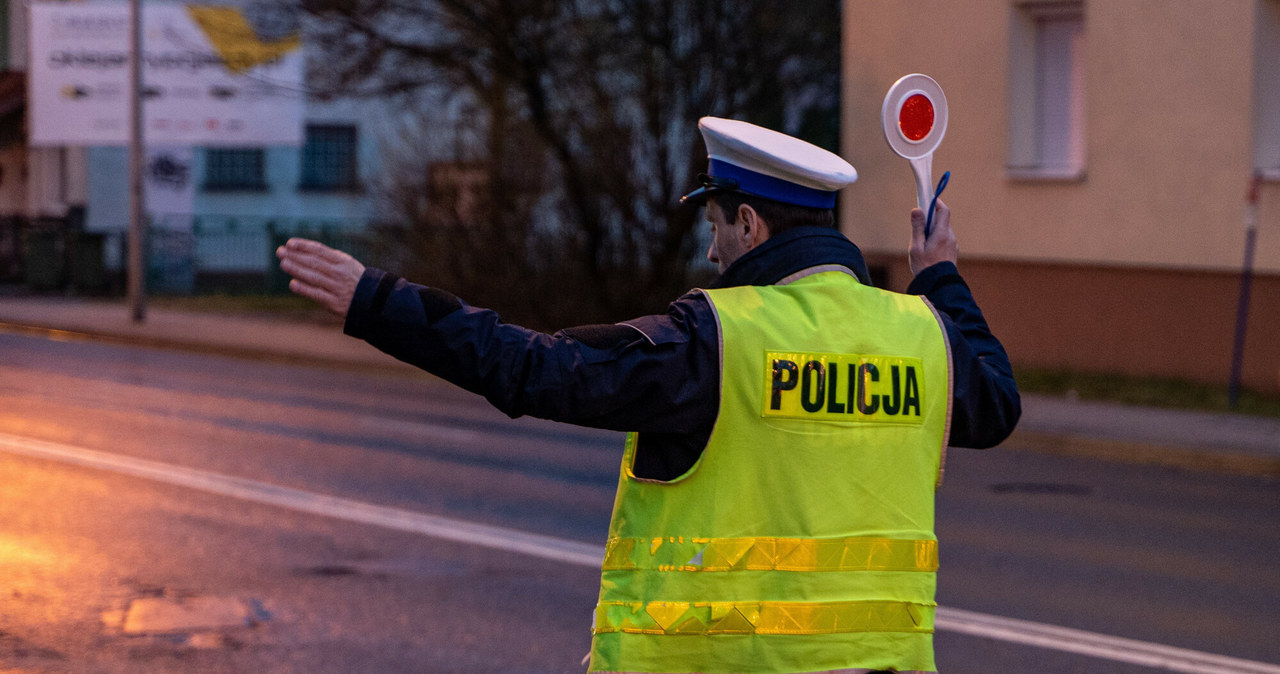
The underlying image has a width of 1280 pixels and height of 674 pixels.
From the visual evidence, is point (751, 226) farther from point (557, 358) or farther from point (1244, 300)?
point (1244, 300)

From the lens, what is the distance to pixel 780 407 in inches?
105

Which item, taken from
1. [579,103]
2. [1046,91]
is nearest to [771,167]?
[1046,91]

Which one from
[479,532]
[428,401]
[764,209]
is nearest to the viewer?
[764,209]

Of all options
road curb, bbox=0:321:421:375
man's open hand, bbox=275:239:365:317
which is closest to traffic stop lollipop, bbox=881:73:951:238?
man's open hand, bbox=275:239:365:317

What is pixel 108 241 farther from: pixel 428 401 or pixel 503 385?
pixel 503 385

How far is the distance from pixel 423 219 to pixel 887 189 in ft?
21.1

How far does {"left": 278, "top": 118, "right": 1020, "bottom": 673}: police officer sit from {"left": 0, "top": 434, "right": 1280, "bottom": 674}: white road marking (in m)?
3.78

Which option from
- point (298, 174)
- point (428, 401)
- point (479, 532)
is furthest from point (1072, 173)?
point (298, 174)

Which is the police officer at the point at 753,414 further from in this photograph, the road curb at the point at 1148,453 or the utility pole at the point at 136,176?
the utility pole at the point at 136,176

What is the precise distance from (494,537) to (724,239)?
569 cm

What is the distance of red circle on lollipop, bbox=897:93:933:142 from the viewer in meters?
3.11

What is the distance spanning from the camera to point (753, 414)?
2.67m

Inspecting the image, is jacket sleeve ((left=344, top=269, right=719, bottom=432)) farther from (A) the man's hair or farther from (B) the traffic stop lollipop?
Answer: (B) the traffic stop lollipop

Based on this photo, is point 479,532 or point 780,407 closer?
point 780,407
